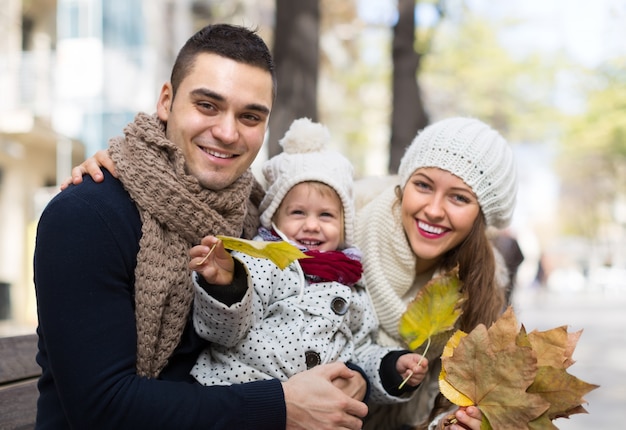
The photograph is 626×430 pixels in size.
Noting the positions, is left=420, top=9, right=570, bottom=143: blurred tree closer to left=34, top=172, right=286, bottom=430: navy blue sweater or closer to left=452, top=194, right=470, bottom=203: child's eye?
left=452, top=194, right=470, bottom=203: child's eye

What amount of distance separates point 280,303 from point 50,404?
82 centimetres

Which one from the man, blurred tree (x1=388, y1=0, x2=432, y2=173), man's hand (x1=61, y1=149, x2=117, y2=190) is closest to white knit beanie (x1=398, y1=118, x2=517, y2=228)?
the man

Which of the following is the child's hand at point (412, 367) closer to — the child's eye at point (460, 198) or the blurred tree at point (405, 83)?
the child's eye at point (460, 198)

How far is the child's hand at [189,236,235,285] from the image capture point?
6.96ft

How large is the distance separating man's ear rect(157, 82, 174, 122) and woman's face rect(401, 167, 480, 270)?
46.2 inches

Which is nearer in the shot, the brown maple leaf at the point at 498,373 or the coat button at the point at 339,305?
the brown maple leaf at the point at 498,373

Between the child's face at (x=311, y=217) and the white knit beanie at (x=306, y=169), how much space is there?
0.03 meters

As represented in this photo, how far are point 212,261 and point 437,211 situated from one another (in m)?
1.30

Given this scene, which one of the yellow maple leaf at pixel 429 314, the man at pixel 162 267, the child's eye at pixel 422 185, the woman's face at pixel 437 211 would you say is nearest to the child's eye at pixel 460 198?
the woman's face at pixel 437 211

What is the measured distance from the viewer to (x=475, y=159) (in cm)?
324

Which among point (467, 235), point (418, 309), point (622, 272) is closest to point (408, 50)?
point (467, 235)

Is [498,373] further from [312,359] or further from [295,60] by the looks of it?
[295,60]

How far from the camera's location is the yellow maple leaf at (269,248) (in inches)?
80.9

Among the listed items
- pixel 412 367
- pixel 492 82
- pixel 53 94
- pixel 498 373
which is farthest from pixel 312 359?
pixel 492 82
